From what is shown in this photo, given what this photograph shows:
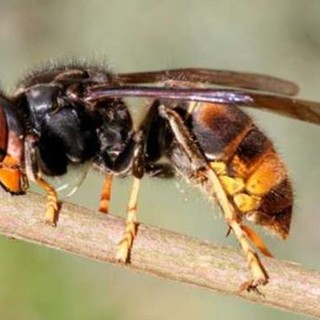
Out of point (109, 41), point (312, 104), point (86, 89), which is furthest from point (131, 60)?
point (312, 104)

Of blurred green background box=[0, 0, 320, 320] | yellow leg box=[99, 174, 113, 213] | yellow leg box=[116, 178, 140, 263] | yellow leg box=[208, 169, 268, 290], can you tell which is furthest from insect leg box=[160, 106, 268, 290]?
blurred green background box=[0, 0, 320, 320]

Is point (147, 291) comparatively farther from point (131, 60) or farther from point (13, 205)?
point (13, 205)

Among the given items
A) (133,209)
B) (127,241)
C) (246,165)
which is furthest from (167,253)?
(246,165)

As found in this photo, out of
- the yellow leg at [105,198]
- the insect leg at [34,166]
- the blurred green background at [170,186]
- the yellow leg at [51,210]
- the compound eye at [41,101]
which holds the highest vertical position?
the yellow leg at [51,210]

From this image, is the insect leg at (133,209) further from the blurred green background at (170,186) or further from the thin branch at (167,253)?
the blurred green background at (170,186)

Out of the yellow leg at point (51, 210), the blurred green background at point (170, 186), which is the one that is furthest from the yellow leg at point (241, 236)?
the blurred green background at point (170, 186)

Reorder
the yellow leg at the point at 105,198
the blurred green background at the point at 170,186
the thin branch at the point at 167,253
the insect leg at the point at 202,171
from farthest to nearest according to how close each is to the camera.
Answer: the blurred green background at the point at 170,186
the yellow leg at the point at 105,198
the insect leg at the point at 202,171
the thin branch at the point at 167,253
